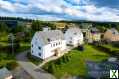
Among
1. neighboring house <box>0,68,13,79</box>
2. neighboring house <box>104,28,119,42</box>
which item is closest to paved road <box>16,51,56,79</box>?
neighboring house <box>0,68,13,79</box>

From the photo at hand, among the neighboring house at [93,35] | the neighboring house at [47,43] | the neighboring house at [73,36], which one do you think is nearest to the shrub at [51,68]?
the neighboring house at [47,43]

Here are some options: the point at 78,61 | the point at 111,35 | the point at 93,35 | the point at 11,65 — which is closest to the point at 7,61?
the point at 11,65

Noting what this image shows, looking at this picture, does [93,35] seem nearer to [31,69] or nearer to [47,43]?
[47,43]

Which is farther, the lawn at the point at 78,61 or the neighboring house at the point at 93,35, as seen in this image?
Result: the neighboring house at the point at 93,35

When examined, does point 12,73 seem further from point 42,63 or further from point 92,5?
point 92,5

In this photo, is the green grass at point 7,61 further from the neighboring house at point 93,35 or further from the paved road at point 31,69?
the neighboring house at point 93,35

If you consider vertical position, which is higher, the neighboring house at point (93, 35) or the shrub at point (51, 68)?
the neighboring house at point (93, 35)

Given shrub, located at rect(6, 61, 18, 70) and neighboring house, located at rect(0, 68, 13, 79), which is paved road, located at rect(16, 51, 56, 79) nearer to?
shrub, located at rect(6, 61, 18, 70)

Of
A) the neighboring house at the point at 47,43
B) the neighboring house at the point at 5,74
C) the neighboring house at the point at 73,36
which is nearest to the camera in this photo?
the neighboring house at the point at 5,74
